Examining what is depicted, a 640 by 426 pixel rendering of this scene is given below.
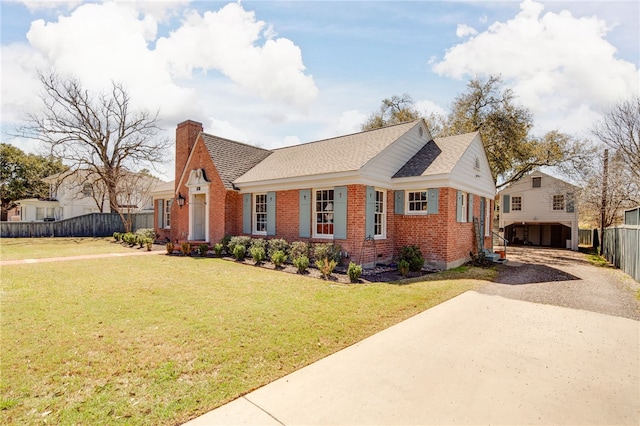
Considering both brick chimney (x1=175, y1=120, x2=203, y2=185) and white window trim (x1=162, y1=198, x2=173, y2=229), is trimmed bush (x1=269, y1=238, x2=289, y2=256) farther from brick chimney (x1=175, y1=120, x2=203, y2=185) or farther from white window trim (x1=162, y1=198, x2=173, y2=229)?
white window trim (x1=162, y1=198, x2=173, y2=229)

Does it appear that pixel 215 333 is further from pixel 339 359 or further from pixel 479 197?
pixel 479 197

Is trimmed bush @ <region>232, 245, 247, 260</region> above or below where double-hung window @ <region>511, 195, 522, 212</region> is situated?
below

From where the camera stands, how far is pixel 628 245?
12227 mm

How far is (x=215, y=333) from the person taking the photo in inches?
199

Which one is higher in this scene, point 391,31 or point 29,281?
point 391,31

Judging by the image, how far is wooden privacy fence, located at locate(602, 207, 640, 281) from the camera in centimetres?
1070

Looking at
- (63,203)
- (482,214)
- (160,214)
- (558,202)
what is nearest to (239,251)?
(160,214)

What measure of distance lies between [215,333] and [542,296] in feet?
26.2

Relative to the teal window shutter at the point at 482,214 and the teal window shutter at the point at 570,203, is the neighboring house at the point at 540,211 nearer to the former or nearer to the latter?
the teal window shutter at the point at 570,203

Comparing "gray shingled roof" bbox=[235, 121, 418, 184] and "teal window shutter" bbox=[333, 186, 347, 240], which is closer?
"teal window shutter" bbox=[333, 186, 347, 240]

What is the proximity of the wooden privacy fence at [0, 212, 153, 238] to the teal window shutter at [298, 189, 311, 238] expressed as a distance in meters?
20.5

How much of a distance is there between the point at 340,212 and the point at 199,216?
9.78 m

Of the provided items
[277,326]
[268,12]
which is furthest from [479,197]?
[277,326]

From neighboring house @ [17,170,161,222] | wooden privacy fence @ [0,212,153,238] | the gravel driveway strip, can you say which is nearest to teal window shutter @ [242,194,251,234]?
the gravel driveway strip
